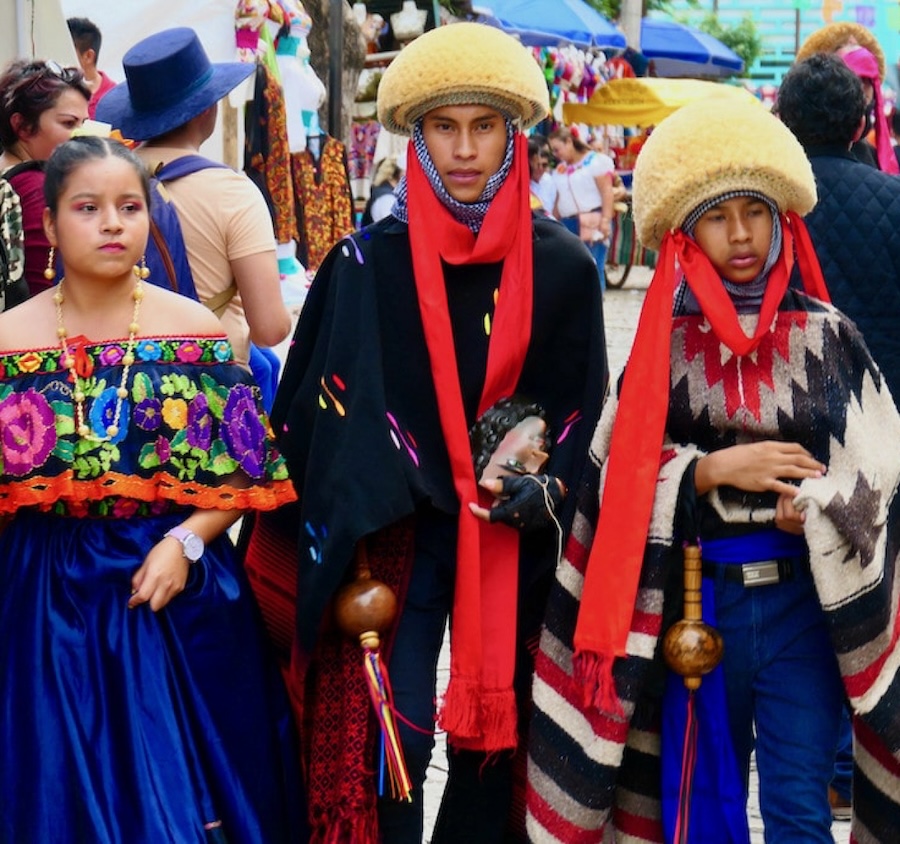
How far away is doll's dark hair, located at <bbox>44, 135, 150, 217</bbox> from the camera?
3.38 metres

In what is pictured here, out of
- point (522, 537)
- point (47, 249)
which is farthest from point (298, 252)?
point (522, 537)

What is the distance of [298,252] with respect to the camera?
10602mm

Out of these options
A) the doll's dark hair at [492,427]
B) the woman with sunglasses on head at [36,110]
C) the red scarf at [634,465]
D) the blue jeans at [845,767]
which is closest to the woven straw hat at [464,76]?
the red scarf at [634,465]

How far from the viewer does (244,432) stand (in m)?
3.49

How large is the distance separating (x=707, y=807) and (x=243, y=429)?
129 cm

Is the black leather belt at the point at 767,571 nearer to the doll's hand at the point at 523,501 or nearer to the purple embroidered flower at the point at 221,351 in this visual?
the doll's hand at the point at 523,501

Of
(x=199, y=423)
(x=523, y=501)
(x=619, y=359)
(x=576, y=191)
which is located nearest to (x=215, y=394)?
(x=199, y=423)

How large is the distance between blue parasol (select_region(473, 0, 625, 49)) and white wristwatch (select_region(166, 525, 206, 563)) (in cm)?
1509

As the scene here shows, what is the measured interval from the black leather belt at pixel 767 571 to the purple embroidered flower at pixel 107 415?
1.29 m

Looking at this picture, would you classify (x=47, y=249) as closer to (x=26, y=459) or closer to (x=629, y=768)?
(x=26, y=459)

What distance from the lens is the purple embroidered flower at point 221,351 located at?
137 inches

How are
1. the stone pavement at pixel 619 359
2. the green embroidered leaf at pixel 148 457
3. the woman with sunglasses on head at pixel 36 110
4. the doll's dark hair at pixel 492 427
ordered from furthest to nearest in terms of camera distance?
1. the woman with sunglasses on head at pixel 36 110
2. the stone pavement at pixel 619 359
3. the doll's dark hair at pixel 492 427
4. the green embroidered leaf at pixel 148 457

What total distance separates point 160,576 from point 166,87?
1.74 meters

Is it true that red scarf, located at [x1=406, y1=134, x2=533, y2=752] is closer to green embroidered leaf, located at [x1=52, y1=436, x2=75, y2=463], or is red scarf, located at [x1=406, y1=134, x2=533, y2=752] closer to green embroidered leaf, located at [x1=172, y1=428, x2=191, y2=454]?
green embroidered leaf, located at [x1=172, y1=428, x2=191, y2=454]
